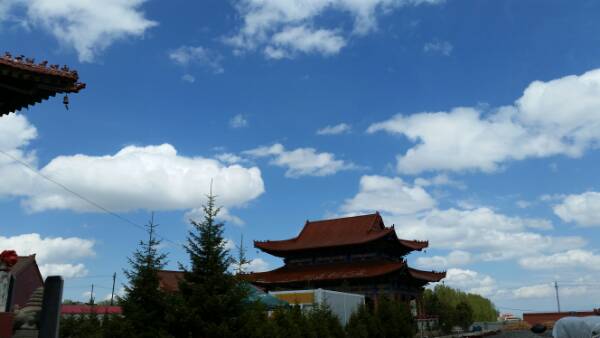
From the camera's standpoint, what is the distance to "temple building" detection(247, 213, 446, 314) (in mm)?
42750

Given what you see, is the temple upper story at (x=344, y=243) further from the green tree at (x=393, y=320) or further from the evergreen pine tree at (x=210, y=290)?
the evergreen pine tree at (x=210, y=290)

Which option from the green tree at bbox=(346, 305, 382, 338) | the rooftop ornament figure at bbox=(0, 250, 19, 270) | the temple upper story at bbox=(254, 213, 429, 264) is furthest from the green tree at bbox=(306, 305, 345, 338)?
the temple upper story at bbox=(254, 213, 429, 264)

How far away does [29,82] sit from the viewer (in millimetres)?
8984

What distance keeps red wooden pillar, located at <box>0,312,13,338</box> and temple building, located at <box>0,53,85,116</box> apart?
373 centimetres

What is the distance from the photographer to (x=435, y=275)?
4809cm

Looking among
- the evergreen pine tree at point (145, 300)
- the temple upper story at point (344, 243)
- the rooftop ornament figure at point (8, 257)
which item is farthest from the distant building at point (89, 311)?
the temple upper story at point (344, 243)

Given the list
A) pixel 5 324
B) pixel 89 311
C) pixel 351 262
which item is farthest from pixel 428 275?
pixel 5 324

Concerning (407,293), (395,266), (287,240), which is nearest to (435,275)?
(407,293)

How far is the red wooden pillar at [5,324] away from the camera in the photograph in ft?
31.1

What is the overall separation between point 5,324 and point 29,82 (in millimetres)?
4520

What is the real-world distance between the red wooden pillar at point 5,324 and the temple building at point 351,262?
107 ft

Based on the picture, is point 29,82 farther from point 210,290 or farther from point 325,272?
point 325,272

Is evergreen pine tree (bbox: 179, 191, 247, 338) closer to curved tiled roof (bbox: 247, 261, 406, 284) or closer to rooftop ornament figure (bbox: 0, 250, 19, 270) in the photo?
rooftop ornament figure (bbox: 0, 250, 19, 270)

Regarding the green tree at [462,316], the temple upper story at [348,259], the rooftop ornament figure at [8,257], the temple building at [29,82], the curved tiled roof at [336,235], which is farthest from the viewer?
the green tree at [462,316]
